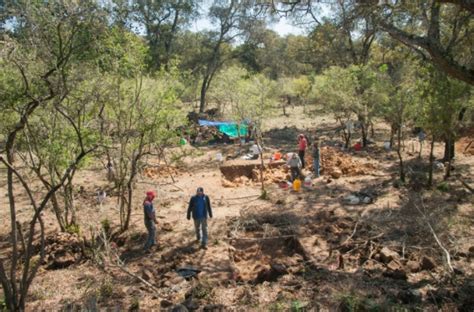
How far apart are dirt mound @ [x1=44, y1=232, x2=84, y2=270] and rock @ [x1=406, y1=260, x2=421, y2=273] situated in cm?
684

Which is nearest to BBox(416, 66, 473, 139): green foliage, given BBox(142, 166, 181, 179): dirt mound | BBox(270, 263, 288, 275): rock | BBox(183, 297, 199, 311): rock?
BBox(270, 263, 288, 275): rock

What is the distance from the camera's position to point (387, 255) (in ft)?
24.3

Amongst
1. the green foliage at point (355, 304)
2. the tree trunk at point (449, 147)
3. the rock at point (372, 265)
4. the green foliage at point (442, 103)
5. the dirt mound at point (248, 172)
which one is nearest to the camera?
the green foliage at point (355, 304)

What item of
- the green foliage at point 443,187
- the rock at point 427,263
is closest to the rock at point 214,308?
the rock at point 427,263

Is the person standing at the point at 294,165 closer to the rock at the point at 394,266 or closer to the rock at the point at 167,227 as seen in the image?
the rock at the point at 167,227

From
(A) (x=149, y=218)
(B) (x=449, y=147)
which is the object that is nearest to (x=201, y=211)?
(A) (x=149, y=218)

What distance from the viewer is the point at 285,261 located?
26.0ft

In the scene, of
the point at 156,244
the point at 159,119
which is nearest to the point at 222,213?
the point at 156,244

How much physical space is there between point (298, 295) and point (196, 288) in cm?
172

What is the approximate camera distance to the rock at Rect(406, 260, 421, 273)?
7031 mm

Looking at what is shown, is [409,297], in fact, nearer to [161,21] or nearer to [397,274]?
[397,274]

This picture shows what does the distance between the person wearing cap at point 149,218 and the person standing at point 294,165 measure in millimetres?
5958

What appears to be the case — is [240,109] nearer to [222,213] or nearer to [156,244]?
[222,213]

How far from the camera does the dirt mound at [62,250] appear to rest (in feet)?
27.7
